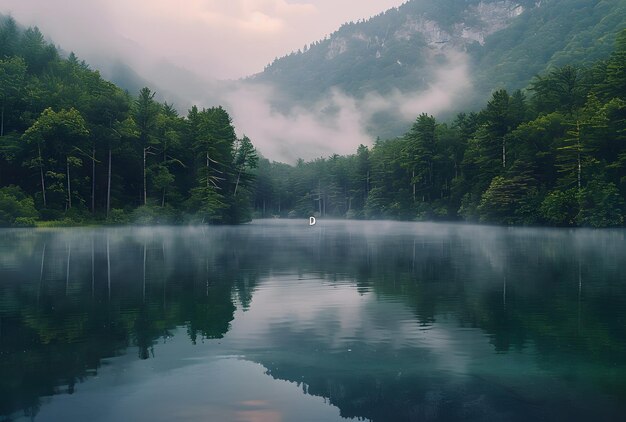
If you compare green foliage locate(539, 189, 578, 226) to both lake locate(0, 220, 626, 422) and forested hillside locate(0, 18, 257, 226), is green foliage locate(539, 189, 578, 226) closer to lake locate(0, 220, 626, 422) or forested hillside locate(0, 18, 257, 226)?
lake locate(0, 220, 626, 422)

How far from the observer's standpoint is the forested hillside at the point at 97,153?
257 feet

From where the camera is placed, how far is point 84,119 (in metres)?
85.6

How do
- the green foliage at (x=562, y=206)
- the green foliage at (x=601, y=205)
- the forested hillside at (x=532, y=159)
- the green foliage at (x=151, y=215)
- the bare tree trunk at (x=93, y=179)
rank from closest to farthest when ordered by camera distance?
the green foliage at (x=601, y=205), the forested hillside at (x=532, y=159), the green foliage at (x=562, y=206), the bare tree trunk at (x=93, y=179), the green foliage at (x=151, y=215)

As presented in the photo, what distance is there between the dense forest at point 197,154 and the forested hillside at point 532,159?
0.22 metres

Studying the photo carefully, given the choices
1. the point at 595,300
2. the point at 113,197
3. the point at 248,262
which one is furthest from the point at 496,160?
the point at 595,300

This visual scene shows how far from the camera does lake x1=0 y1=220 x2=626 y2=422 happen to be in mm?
8938

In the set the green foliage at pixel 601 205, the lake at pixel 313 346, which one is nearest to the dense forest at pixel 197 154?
the green foliage at pixel 601 205

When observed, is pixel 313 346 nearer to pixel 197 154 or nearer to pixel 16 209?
pixel 16 209

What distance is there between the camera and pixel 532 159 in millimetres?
84125

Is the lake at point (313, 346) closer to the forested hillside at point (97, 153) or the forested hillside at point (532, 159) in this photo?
the forested hillside at point (532, 159)

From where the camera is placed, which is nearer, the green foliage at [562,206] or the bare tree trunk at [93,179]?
the green foliage at [562,206]

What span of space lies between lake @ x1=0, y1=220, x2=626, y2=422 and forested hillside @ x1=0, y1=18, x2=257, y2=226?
192ft

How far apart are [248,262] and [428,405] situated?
24.6 metres

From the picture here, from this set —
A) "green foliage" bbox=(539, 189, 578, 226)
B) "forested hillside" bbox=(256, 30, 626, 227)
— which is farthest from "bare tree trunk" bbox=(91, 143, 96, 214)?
"green foliage" bbox=(539, 189, 578, 226)
